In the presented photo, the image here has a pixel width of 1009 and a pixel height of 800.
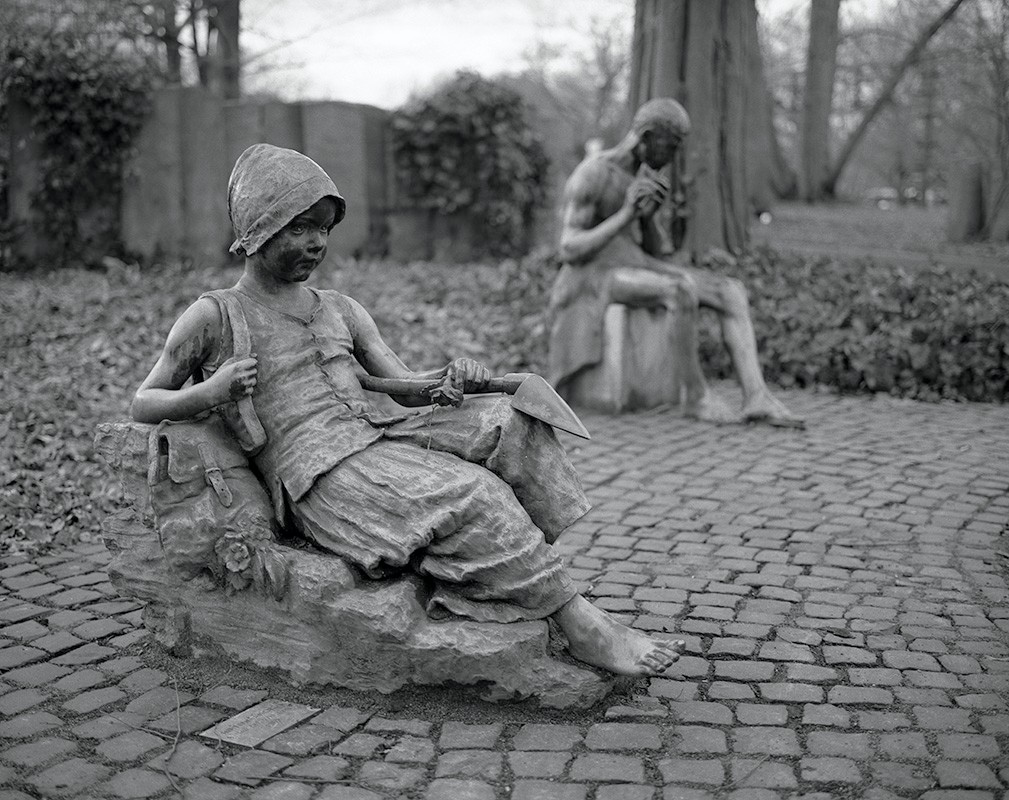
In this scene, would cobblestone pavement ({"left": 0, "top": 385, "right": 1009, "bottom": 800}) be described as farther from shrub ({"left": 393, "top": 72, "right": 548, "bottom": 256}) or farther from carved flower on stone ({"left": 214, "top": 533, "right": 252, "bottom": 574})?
shrub ({"left": 393, "top": 72, "right": 548, "bottom": 256})

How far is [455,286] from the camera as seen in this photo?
11008 millimetres

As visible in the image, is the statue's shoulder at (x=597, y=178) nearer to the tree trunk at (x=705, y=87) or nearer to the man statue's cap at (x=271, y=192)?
the tree trunk at (x=705, y=87)

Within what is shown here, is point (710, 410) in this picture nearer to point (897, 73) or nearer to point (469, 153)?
point (469, 153)

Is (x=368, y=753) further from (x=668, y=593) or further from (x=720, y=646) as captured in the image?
(x=668, y=593)

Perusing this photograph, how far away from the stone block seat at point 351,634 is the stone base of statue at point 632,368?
4.45 metres

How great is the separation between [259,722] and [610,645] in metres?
1.08

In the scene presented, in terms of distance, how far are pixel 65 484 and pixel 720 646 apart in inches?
145

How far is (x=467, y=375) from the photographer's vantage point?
3594 millimetres

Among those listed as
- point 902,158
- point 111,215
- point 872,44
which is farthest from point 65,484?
point 902,158

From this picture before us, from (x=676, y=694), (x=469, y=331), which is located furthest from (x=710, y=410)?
(x=676, y=694)

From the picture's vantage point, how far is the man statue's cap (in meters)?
3.45

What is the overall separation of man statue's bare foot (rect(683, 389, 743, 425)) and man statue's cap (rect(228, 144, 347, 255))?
4.48 metres

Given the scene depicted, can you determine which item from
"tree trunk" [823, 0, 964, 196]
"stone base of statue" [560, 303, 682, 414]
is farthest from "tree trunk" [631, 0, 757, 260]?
"tree trunk" [823, 0, 964, 196]

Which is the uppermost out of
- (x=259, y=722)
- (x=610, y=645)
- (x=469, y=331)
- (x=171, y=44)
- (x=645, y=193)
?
(x=171, y=44)
